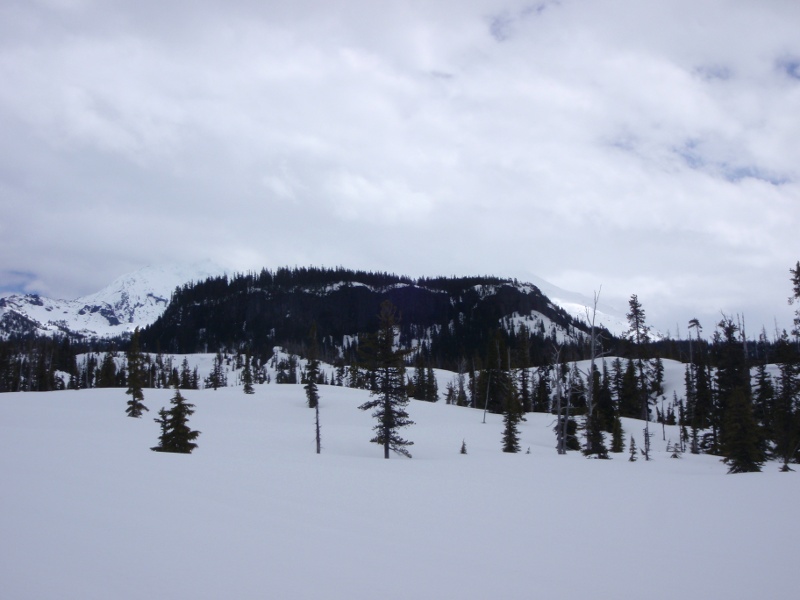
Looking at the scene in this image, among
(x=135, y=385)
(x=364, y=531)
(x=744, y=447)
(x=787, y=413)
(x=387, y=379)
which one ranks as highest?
(x=387, y=379)

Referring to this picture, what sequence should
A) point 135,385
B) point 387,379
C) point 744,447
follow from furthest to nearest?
point 135,385 < point 387,379 < point 744,447

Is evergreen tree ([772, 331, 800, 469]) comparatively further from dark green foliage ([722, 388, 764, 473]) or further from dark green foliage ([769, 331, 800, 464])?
dark green foliage ([722, 388, 764, 473])

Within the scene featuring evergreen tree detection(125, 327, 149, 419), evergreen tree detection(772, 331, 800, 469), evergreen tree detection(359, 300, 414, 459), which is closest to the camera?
evergreen tree detection(359, 300, 414, 459)

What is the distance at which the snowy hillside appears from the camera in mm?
6680

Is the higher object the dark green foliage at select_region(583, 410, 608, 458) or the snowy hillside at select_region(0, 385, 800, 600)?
the snowy hillside at select_region(0, 385, 800, 600)

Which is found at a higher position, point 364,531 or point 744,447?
point 364,531

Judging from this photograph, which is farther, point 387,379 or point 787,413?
point 787,413

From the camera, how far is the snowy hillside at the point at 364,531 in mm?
6680

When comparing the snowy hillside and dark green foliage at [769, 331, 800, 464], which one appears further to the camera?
dark green foliage at [769, 331, 800, 464]

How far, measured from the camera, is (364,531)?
31.5 feet

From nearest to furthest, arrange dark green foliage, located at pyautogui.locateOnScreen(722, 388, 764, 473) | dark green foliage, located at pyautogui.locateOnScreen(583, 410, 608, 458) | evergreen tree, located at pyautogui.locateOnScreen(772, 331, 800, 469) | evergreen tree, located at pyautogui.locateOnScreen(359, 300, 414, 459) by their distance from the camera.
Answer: dark green foliage, located at pyautogui.locateOnScreen(722, 388, 764, 473), evergreen tree, located at pyautogui.locateOnScreen(359, 300, 414, 459), dark green foliage, located at pyautogui.locateOnScreen(583, 410, 608, 458), evergreen tree, located at pyautogui.locateOnScreen(772, 331, 800, 469)

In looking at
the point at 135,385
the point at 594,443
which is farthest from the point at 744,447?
the point at 135,385

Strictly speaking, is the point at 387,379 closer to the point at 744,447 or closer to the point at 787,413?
the point at 744,447

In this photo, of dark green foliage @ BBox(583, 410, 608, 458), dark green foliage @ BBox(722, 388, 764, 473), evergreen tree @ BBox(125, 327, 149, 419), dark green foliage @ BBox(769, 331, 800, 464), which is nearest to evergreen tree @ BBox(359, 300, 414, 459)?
dark green foliage @ BBox(583, 410, 608, 458)
